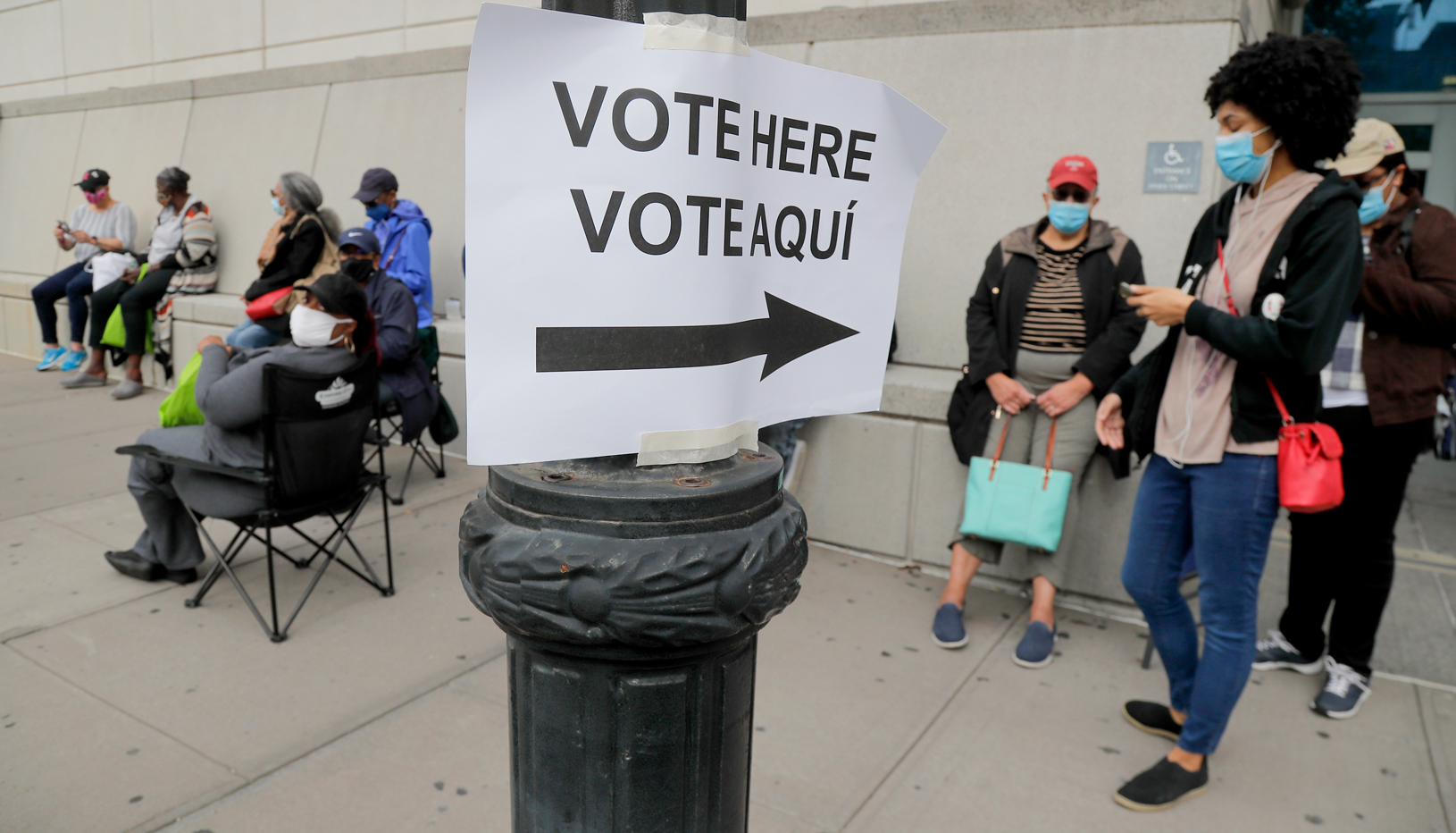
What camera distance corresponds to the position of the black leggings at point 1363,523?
11.8 feet

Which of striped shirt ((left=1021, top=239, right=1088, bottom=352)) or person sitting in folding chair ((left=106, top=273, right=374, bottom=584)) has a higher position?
striped shirt ((left=1021, top=239, right=1088, bottom=352))

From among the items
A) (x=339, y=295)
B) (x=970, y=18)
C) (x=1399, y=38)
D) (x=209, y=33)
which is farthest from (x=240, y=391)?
(x=1399, y=38)

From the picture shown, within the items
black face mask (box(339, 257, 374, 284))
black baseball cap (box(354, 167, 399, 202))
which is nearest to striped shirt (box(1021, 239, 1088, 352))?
black face mask (box(339, 257, 374, 284))

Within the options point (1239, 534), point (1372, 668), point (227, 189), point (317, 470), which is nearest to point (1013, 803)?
point (1239, 534)

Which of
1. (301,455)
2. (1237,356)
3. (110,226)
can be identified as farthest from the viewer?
(110,226)

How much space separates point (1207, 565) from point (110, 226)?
35.0 ft

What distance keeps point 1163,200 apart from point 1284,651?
217cm

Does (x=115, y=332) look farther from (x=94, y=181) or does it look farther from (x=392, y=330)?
(x=392, y=330)

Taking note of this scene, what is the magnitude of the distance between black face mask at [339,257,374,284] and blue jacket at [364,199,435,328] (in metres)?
0.86

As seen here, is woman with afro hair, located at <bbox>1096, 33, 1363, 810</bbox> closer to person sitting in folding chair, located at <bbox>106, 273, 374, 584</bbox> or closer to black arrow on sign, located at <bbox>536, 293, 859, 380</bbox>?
black arrow on sign, located at <bbox>536, 293, 859, 380</bbox>

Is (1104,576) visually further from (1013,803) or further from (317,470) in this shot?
(317,470)

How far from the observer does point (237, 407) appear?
377cm

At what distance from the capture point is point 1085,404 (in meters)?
4.13

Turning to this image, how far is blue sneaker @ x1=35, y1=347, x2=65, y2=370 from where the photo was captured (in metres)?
9.88
